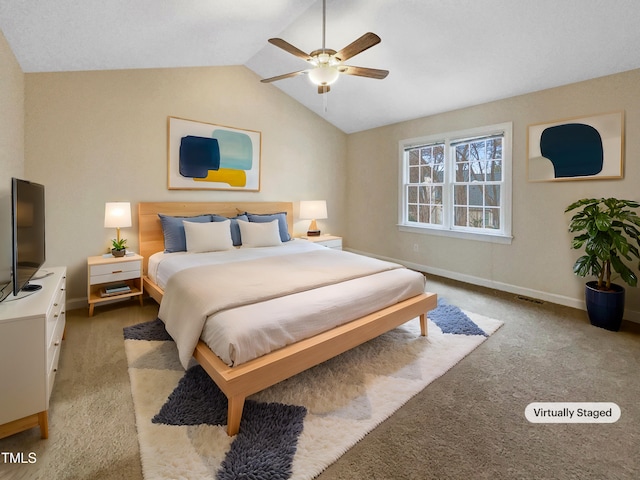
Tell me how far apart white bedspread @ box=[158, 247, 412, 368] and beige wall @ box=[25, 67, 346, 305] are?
1616 millimetres

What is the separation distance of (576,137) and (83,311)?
18.3 feet

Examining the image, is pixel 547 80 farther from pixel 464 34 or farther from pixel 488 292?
pixel 488 292

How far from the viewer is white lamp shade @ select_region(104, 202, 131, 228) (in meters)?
3.29

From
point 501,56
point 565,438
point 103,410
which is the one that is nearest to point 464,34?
point 501,56

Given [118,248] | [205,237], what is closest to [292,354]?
[205,237]

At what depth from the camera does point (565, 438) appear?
1.65 metres

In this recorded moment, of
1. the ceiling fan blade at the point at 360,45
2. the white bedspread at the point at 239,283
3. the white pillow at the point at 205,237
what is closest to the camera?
the white bedspread at the point at 239,283

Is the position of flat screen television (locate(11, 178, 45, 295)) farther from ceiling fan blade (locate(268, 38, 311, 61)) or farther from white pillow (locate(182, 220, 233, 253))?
ceiling fan blade (locate(268, 38, 311, 61))

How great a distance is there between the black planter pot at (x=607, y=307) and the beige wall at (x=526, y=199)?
0.45 metres

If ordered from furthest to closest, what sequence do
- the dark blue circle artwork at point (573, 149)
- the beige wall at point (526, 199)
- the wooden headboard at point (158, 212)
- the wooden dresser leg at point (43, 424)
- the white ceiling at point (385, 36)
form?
the wooden headboard at point (158, 212), the dark blue circle artwork at point (573, 149), the beige wall at point (526, 199), the white ceiling at point (385, 36), the wooden dresser leg at point (43, 424)

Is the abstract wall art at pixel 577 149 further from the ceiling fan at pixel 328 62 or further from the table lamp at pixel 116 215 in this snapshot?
the table lamp at pixel 116 215

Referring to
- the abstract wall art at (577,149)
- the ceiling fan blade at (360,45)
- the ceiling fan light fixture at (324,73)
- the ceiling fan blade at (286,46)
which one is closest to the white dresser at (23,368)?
the ceiling fan blade at (286,46)

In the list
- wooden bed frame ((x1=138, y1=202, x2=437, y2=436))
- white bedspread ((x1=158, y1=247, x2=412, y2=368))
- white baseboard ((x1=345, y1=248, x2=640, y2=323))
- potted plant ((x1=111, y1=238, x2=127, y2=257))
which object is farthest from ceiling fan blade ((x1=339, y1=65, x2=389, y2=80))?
white baseboard ((x1=345, y1=248, x2=640, y2=323))

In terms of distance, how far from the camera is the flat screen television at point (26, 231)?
5.67 feet
